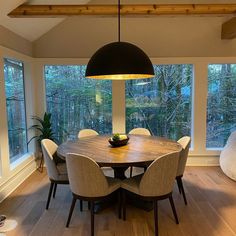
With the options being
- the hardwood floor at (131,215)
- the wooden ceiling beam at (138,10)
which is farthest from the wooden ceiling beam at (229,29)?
the hardwood floor at (131,215)

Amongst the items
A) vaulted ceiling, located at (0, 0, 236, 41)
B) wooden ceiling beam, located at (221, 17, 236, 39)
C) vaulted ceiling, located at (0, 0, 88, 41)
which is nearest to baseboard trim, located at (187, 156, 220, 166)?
wooden ceiling beam, located at (221, 17, 236, 39)

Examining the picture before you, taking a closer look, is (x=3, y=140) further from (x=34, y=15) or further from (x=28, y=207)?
(x=34, y=15)

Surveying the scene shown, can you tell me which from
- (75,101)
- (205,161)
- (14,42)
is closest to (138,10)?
(14,42)

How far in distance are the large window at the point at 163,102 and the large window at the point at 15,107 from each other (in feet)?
6.63

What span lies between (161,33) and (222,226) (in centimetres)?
347

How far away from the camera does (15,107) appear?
420 cm

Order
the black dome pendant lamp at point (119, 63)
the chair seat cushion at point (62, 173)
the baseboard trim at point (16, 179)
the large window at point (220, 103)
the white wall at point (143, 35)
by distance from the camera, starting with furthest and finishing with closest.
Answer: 1. the large window at point (220, 103)
2. the white wall at point (143, 35)
3. the baseboard trim at point (16, 179)
4. the chair seat cushion at point (62, 173)
5. the black dome pendant lamp at point (119, 63)

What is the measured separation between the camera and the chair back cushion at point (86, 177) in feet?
7.68

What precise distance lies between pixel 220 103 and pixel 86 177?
3587mm

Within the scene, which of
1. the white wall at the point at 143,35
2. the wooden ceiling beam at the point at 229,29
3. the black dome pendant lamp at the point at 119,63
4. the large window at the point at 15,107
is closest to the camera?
the black dome pendant lamp at the point at 119,63

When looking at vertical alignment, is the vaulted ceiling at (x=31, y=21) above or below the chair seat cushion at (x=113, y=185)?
above

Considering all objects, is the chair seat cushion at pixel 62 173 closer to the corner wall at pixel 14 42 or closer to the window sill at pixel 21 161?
the window sill at pixel 21 161

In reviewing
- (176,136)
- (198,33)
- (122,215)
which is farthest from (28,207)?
(198,33)

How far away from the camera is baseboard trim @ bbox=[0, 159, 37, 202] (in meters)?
3.40
